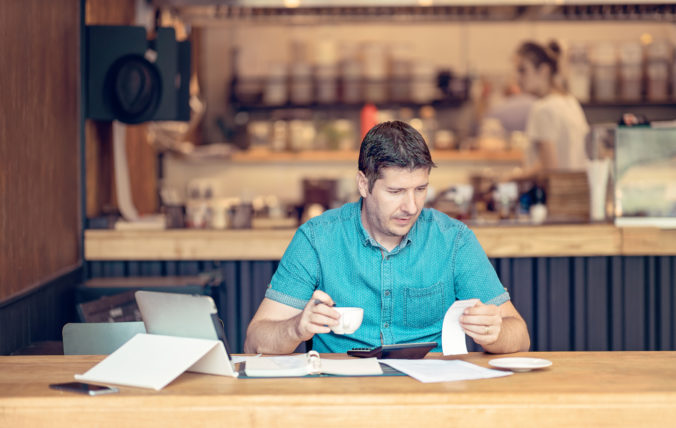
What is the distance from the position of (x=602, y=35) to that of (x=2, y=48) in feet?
18.2

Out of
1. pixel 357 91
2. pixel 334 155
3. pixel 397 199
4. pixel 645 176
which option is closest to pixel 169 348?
pixel 397 199

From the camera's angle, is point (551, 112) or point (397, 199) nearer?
point (397, 199)

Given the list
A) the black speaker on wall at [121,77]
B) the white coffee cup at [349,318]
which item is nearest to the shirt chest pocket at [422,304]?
the white coffee cup at [349,318]

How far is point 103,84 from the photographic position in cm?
362

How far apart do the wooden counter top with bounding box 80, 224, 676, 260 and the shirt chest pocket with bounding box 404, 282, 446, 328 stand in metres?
1.39

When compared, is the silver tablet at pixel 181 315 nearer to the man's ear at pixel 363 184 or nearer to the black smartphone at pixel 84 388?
the black smartphone at pixel 84 388

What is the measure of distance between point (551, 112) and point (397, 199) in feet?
9.88

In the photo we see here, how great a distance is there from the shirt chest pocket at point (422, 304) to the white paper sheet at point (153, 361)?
677 mm

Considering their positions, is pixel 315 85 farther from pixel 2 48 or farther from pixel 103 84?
pixel 2 48

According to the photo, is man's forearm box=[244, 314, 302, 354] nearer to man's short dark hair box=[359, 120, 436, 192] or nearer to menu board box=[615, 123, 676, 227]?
man's short dark hair box=[359, 120, 436, 192]

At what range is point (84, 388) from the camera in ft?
5.33

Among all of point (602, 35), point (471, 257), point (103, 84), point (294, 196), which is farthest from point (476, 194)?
point (471, 257)

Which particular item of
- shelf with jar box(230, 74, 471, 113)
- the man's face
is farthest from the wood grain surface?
shelf with jar box(230, 74, 471, 113)

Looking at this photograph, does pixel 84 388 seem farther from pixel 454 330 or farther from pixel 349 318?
pixel 454 330
